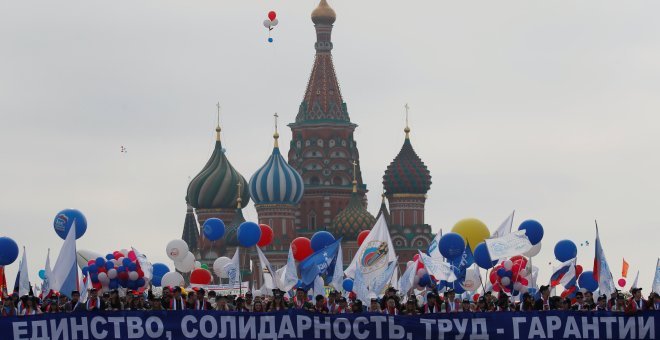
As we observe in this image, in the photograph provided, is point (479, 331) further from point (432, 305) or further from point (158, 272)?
point (158, 272)

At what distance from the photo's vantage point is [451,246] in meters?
49.4

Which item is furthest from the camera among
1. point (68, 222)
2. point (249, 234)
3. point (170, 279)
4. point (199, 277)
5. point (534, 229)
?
point (199, 277)

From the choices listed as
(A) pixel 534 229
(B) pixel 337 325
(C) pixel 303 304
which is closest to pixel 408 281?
(A) pixel 534 229

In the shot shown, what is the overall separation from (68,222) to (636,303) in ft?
75.7

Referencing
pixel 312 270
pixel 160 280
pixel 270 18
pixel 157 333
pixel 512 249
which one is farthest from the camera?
pixel 270 18

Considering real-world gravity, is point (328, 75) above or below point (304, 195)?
above

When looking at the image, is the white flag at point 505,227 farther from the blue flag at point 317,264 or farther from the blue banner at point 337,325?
the blue banner at point 337,325

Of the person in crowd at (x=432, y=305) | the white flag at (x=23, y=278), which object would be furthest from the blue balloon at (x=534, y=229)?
the person in crowd at (x=432, y=305)

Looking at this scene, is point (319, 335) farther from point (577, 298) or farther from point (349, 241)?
point (349, 241)

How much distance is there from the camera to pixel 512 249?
35.1 m

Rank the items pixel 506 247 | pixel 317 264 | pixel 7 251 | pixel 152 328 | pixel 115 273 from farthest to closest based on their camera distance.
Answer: pixel 7 251 → pixel 115 273 → pixel 317 264 → pixel 506 247 → pixel 152 328

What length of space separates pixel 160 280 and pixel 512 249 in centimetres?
2686

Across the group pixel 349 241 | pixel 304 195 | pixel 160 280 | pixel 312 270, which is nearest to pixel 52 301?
pixel 312 270

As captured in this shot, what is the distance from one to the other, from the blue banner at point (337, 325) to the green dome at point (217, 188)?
89.0 m
